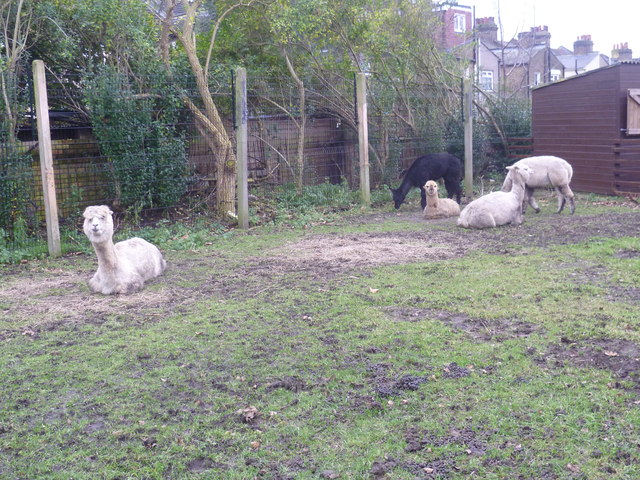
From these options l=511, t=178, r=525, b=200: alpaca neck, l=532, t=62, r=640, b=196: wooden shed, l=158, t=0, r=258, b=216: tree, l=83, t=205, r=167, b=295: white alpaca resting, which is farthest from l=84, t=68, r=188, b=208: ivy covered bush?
l=532, t=62, r=640, b=196: wooden shed

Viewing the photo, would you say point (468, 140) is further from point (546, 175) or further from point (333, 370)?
point (333, 370)

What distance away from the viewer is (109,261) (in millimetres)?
6539

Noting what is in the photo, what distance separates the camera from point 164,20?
34.0 feet

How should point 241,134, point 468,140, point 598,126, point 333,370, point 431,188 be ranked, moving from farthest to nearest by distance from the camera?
point 468,140, point 598,126, point 431,188, point 241,134, point 333,370

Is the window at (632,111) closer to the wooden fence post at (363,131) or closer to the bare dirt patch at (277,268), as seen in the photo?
the bare dirt patch at (277,268)

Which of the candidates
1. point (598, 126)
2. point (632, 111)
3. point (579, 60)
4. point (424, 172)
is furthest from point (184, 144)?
point (579, 60)

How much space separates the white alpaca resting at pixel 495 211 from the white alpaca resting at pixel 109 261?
4.60 meters

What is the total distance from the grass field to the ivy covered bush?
7.46 feet

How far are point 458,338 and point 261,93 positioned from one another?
8.22m

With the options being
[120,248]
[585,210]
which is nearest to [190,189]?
[120,248]

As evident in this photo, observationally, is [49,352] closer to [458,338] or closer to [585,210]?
[458,338]

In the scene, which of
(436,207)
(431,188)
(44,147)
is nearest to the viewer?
(44,147)

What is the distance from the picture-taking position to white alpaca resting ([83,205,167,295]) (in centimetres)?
641

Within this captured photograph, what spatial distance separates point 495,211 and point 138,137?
Result: 5.01 meters
